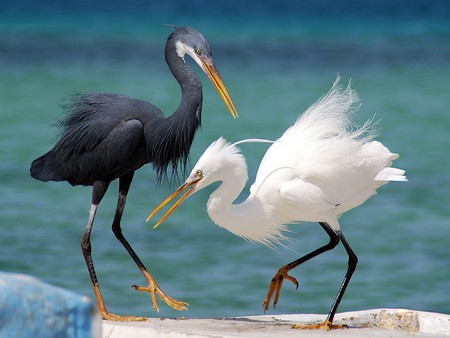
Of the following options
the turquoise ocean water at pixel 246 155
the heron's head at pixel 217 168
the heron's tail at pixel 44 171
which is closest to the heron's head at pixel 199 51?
the heron's head at pixel 217 168

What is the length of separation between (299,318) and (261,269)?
13.0 ft

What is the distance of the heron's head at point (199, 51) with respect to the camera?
569 cm

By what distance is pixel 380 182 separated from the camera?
5.61 m

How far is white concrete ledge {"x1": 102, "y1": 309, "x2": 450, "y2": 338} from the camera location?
4805mm

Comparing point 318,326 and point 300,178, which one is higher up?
point 300,178

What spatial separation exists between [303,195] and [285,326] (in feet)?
1.91

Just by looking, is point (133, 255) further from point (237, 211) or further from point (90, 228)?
point (237, 211)

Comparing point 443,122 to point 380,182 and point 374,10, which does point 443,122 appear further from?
point 374,10

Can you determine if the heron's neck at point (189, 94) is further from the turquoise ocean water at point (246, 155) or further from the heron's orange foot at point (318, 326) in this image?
the turquoise ocean water at point (246, 155)

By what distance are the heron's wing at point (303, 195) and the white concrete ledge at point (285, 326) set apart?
0.54m

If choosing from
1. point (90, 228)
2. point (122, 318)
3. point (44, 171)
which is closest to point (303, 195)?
point (122, 318)

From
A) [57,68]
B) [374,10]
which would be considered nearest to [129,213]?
[57,68]

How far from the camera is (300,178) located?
213 inches

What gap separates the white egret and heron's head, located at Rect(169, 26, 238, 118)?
1.20 feet
